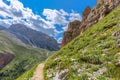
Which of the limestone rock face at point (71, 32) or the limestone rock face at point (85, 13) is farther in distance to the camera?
the limestone rock face at point (85, 13)

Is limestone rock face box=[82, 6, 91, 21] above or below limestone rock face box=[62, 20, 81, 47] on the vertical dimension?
above

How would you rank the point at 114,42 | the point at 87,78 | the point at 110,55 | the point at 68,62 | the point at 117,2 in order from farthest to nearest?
the point at 117,2
the point at 114,42
the point at 68,62
the point at 110,55
the point at 87,78

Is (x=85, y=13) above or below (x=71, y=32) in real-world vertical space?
above

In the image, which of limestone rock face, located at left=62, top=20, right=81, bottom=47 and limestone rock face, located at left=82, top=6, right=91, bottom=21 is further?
limestone rock face, located at left=82, top=6, right=91, bottom=21

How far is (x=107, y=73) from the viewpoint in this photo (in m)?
37.3

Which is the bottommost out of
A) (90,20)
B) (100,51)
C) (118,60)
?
(118,60)

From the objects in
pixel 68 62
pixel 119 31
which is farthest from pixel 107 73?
pixel 119 31

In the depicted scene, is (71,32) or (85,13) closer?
(71,32)

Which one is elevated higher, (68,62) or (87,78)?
(68,62)

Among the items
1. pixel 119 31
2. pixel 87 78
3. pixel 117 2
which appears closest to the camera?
pixel 87 78

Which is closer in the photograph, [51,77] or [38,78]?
[51,77]

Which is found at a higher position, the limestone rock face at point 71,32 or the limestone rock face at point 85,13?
the limestone rock face at point 85,13

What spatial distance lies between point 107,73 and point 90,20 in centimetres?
9190

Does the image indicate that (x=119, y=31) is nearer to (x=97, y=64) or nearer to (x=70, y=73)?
(x=97, y=64)
